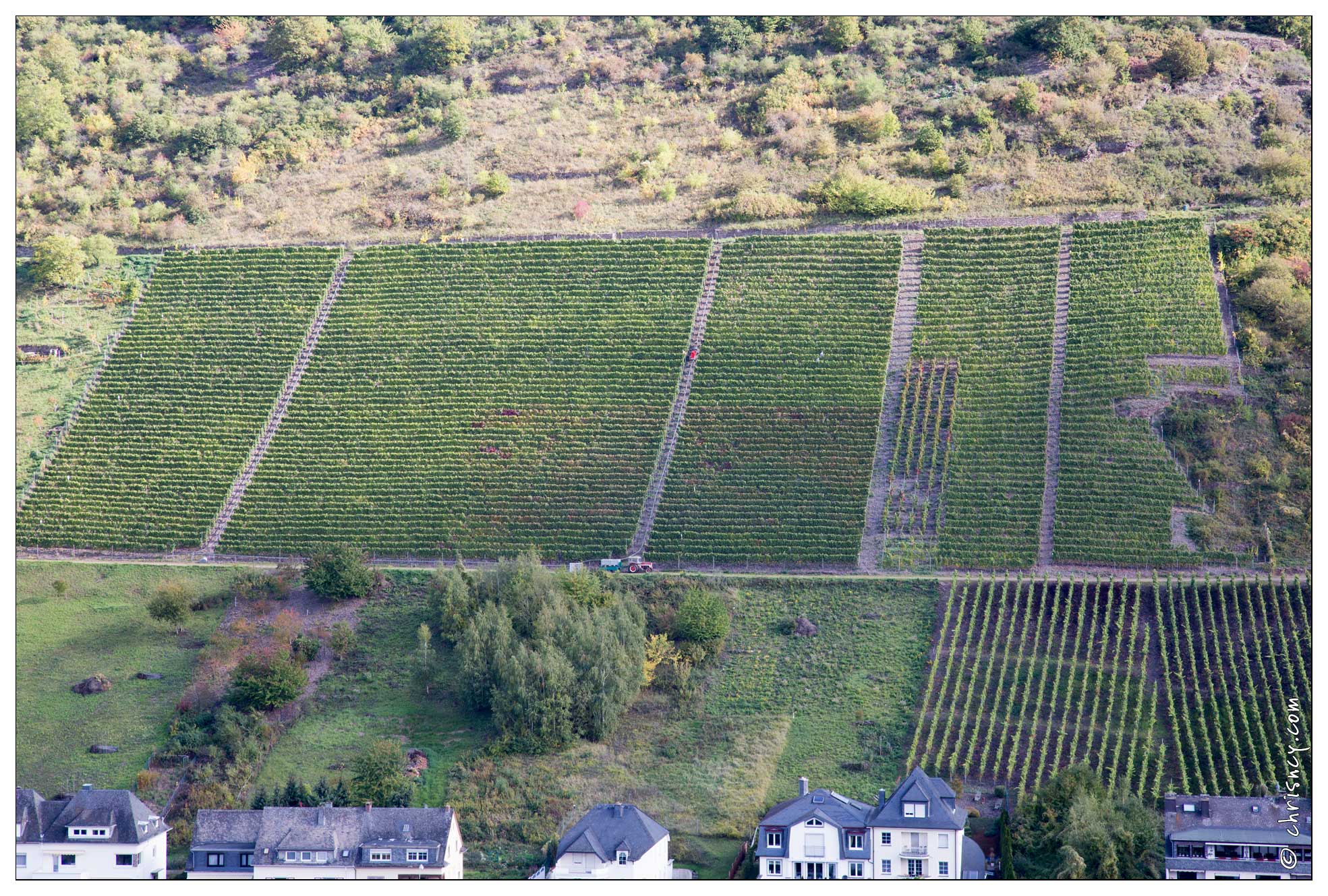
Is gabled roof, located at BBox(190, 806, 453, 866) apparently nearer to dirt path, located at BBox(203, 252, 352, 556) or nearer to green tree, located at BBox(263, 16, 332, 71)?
dirt path, located at BBox(203, 252, 352, 556)

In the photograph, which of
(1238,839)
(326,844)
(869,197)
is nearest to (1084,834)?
(1238,839)

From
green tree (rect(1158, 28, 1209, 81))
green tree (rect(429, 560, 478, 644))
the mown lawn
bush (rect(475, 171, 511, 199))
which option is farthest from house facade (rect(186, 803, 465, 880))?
green tree (rect(1158, 28, 1209, 81))

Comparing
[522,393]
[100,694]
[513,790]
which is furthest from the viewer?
[522,393]

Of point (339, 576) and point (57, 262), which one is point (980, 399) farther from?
point (57, 262)

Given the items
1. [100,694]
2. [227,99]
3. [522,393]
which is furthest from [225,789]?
[227,99]

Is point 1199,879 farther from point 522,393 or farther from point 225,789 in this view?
point 522,393

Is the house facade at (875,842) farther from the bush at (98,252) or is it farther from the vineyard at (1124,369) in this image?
the bush at (98,252)
